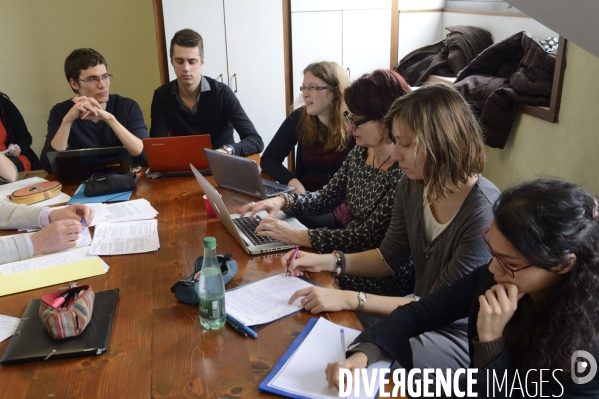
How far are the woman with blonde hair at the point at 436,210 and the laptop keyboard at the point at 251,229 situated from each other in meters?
0.18

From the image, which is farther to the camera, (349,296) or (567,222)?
(349,296)

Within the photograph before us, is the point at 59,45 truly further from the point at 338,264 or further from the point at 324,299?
the point at 324,299

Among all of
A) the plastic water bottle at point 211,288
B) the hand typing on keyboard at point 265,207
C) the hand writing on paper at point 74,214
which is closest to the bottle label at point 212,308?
the plastic water bottle at point 211,288

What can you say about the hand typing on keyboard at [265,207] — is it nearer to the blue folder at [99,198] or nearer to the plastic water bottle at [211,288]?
the blue folder at [99,198]

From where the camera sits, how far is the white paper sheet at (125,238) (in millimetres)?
1646

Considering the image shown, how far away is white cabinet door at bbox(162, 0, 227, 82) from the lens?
3.67m

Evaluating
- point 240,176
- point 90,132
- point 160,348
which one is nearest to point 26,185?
point 90,132

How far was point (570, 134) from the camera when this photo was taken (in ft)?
7.48

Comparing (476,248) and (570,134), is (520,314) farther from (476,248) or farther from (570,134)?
(570,134)

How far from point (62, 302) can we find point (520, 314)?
3.25ft

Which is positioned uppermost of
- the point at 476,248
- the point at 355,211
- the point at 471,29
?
the point at 471,29

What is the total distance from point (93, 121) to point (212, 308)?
191 cm

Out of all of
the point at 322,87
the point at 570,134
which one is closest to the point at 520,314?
the point at 570,134

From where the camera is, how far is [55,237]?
1.62 metres
